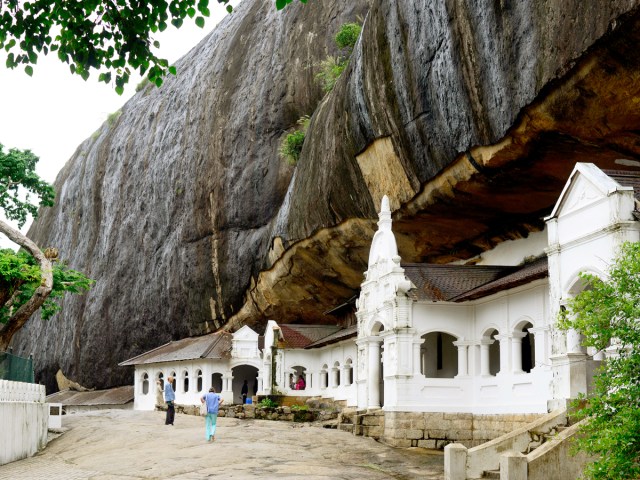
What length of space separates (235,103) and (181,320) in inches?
485

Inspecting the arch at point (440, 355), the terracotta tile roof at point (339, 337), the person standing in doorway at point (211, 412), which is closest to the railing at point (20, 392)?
the person standing in doorway at point (211, 412)

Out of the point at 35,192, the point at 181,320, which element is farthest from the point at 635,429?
the point at 181,320

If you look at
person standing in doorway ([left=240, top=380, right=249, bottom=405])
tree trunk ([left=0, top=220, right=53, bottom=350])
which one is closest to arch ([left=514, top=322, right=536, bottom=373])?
tree trunk ([left=0, top=220, right=53, bottom=350])

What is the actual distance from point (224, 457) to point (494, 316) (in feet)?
28.1

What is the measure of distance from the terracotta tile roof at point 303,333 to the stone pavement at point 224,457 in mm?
13058

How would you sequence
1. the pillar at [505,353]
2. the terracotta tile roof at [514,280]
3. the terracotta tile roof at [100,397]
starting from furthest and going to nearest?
the terracotta tile roof at [100,397], the pillar at [505,353], the terracotta tile roof at [514,280]

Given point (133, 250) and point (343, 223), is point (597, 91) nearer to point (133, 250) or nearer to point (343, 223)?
point (343, 223)

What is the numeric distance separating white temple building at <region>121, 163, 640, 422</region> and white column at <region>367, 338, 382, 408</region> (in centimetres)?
3

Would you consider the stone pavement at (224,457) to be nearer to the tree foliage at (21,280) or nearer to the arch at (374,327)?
the arch at (374,327)

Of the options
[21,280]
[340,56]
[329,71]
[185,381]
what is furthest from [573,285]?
[185,381]

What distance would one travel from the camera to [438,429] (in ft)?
73.5

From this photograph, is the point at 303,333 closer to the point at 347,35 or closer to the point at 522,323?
the point at 347,35

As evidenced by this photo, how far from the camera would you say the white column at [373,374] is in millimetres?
25125

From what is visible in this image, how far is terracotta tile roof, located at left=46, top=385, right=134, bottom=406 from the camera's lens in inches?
1969
